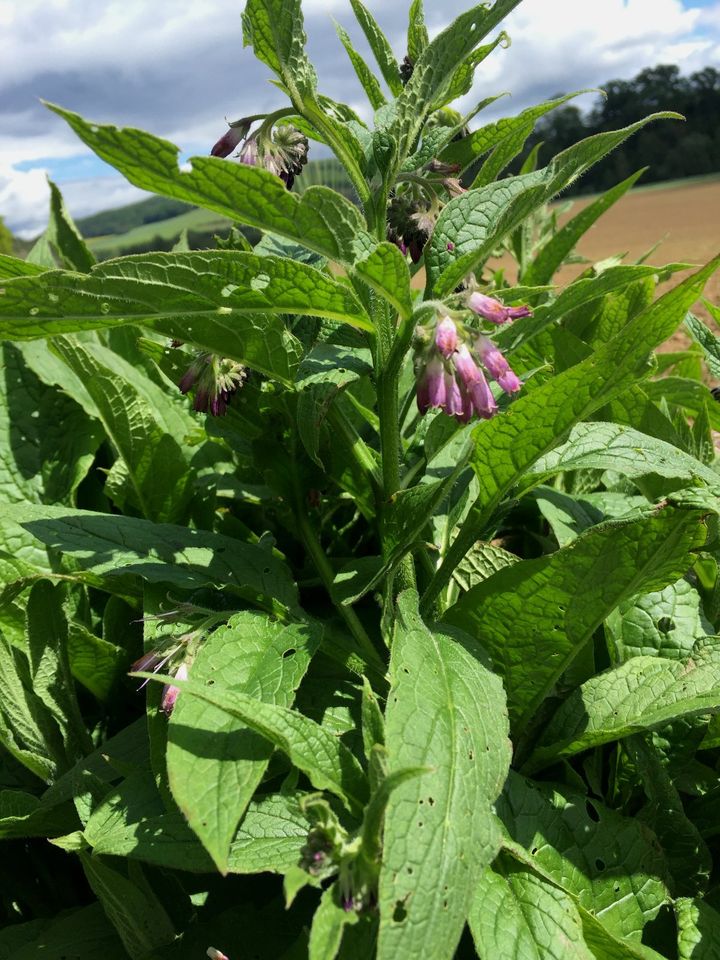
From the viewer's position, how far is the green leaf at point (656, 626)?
193 centimetres

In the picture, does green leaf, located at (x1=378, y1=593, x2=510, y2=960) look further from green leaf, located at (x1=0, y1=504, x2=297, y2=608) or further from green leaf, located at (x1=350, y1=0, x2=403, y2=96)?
green leaf, located at (x1=350, y1=0, x2=403, y2=96)

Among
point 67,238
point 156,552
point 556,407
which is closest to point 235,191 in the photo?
point 556,407

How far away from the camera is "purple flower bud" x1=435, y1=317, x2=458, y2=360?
1428 mm

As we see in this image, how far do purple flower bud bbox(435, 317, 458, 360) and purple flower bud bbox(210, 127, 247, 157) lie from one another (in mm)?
654

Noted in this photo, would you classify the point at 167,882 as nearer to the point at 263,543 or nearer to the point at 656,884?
the point at 263,543

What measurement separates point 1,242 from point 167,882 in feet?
58.1

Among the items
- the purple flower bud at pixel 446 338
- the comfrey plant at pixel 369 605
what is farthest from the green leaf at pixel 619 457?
the purple flower bud at pixel 446 338

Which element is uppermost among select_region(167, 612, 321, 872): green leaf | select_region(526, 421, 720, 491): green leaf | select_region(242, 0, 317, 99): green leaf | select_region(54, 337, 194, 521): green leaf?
select_region(242, 0, 317, 99): green leaf

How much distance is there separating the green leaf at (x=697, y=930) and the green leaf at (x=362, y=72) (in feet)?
6.27

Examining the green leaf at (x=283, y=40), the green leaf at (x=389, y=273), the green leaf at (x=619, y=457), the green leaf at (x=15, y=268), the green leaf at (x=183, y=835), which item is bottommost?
the green leaf at (x=183, y=835)

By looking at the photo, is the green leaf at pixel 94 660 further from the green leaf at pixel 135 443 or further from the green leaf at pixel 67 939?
the green leaf at pixel 67 939

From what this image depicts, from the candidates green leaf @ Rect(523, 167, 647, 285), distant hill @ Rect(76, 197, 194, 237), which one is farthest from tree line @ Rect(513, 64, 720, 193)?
distant hill @ Rect(76, 197, 194, 237)

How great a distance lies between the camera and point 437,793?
1.19 meters

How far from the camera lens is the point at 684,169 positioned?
205 feet
